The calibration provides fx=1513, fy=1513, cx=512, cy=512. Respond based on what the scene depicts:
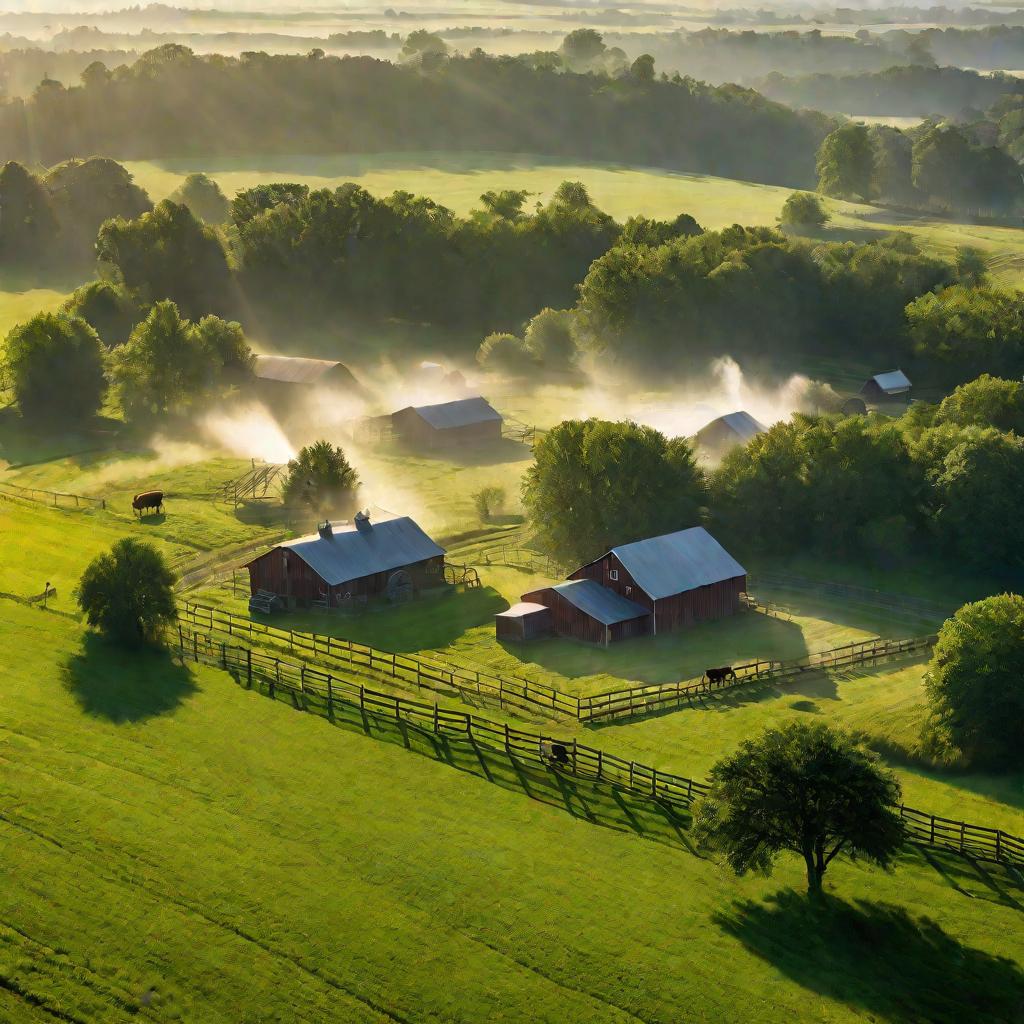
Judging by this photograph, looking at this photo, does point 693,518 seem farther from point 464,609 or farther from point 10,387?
point 10,387

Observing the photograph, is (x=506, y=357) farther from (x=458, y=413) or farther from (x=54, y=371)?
(x=54, y=371)

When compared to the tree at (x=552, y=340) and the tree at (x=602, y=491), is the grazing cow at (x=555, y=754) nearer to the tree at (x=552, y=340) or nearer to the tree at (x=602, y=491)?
the tree at (x=602, y=491)

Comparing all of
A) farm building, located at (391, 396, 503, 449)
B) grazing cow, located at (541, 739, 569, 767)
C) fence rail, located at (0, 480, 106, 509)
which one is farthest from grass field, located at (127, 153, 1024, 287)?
grazing cow, located at (541, 739, 569, 767)

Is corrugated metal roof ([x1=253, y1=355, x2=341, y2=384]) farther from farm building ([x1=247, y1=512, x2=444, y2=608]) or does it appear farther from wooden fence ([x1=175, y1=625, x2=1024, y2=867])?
wooden fence ([x1=175, y1=625, x2=1024, y2=867])

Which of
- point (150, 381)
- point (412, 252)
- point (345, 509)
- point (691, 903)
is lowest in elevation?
point (691, 903)

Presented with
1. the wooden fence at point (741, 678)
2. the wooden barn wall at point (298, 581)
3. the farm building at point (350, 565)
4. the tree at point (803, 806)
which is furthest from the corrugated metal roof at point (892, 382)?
the tree at point (803, 806)

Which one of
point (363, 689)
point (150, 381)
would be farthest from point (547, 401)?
point (363, 689)
